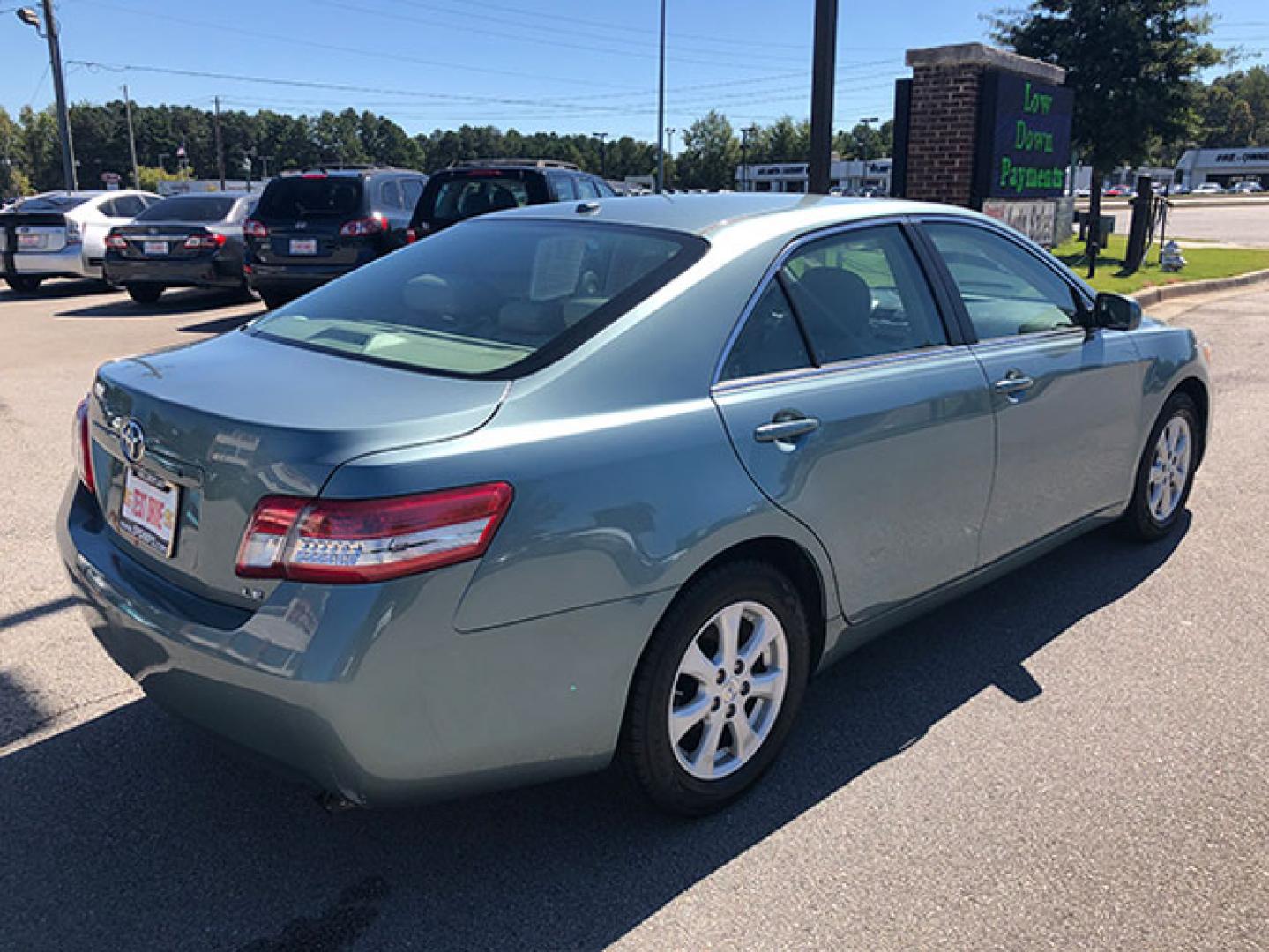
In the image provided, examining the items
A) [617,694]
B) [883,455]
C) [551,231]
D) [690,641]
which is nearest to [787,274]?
[883,455]

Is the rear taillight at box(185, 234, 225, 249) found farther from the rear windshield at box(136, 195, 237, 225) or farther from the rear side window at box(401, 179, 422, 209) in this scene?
the rear side window at box(401, 179, 422, 209)

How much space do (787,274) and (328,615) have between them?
5.36 ft

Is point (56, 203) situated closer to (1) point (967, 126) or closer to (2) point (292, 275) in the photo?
(2) point (292, 275)

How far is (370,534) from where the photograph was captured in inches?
81.9

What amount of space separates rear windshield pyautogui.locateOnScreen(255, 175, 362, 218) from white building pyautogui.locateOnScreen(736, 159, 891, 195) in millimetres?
83754

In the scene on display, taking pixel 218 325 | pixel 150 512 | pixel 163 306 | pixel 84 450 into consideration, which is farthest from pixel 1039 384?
pixel 163 306

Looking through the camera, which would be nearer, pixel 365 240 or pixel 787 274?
pixel 787 274

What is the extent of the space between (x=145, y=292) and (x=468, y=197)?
572 cm

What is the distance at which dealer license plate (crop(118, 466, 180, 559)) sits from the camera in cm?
241

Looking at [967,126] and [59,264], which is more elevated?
[967,126]

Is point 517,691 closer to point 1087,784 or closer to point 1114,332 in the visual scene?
point 1087,784

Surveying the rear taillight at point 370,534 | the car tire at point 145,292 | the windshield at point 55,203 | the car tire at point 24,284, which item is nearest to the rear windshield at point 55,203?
the windshield at point 55,203

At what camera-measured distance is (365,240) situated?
11.5 metres

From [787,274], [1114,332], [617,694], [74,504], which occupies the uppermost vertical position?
[787,274]
